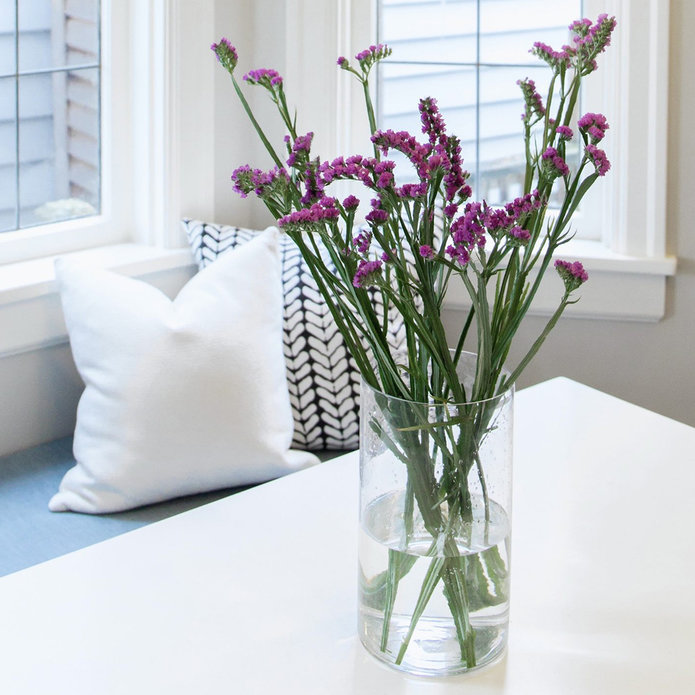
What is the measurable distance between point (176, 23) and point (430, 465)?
158 cm

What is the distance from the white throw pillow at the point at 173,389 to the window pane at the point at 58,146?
369mm

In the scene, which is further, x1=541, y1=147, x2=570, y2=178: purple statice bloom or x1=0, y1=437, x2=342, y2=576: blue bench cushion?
x1=0, y1=437, x2=342, y2=576: blue bench cushion

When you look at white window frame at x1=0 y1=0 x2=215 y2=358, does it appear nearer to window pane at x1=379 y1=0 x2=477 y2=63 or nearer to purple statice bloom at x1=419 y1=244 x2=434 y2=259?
window pane at x1=379 y1=0 x2=477 y2=63

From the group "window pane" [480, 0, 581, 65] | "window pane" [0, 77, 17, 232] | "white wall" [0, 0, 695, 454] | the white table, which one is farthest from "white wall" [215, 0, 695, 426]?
the white table

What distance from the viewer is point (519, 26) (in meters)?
2.40

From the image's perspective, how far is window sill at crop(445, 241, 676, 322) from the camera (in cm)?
233

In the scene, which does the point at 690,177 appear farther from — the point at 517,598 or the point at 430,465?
the point at 430,465

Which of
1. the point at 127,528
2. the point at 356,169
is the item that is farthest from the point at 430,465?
the point at 127,528

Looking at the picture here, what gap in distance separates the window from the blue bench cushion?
0.54m

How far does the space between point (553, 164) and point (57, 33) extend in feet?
5.38

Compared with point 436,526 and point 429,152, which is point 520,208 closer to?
point 429,152

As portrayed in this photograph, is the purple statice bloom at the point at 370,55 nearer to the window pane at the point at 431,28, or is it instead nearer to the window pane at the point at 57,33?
the window pane at the point at 57,33

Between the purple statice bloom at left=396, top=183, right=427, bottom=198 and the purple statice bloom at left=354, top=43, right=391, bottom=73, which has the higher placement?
the purple statice bloom at left=354, top=43, right=391, bottom=73

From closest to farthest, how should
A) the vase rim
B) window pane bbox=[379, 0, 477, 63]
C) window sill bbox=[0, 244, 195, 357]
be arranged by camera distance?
the vase rim
window sill bbox=[0, 244, 195, 357]
window pane bbox=[379, 0, 477, 63]
